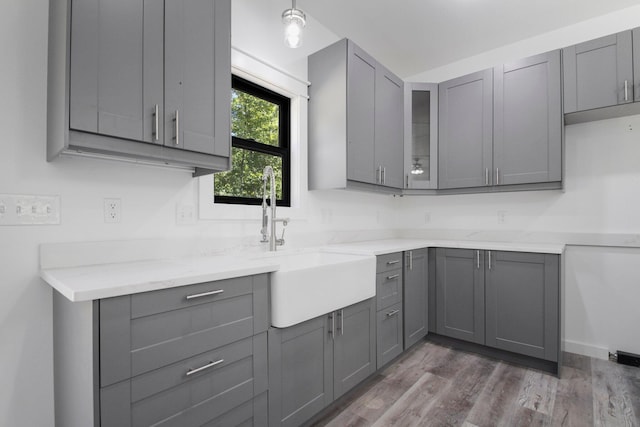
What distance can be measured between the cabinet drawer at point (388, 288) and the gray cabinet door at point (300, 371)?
59 cm

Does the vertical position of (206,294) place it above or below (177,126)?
below

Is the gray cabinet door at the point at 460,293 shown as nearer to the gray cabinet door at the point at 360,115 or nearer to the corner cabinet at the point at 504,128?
the corner cabinet at the point at 504,128

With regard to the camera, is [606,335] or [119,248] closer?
[119,248]

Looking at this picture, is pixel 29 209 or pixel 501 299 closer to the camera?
pixel 29 209

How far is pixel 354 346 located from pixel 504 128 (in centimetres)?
222

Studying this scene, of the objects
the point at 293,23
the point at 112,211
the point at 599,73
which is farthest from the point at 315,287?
the point at 599,73

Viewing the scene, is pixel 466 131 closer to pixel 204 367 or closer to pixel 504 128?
pixel 504 128

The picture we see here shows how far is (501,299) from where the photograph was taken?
249 centimetres

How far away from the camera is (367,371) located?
2.04m

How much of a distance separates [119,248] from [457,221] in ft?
9.84

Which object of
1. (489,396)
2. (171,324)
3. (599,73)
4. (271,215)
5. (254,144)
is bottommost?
(489,396)

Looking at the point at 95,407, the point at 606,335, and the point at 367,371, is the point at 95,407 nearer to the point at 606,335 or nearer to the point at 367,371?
the point at 367,371

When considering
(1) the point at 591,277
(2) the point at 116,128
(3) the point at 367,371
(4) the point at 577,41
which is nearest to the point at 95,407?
(2) the point at 116,128

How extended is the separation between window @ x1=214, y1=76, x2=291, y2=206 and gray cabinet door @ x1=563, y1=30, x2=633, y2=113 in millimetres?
2197
